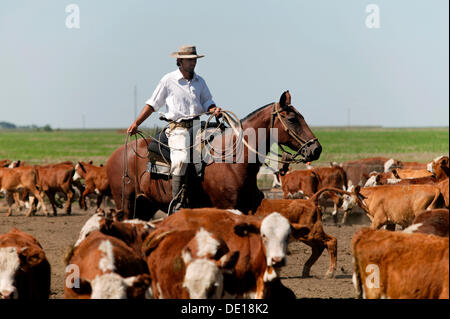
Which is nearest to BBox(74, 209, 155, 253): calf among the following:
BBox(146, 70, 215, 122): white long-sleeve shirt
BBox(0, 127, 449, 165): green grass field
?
BBox(146, 70, 215, 122): white long-sleeve shirt

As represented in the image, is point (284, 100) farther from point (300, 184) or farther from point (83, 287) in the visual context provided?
point (300, 184)

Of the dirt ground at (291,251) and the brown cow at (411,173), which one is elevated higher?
the brown cow at (411,173)

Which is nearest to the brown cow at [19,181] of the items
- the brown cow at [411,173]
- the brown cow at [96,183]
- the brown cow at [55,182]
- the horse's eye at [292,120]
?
the brown cow at [55,182]

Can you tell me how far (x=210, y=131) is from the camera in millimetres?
10539

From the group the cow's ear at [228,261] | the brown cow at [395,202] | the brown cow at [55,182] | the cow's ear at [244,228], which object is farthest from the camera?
the brown cow at [55,182]

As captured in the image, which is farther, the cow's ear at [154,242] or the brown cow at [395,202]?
the brown cow at [395,202]

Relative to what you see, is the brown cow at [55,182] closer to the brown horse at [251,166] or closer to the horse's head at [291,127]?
the brown horse at [251,166]

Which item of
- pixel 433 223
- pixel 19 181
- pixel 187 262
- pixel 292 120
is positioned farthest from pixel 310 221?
pixel 19 181

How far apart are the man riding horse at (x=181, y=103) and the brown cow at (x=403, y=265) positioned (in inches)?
150

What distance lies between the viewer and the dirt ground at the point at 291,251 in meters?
10.8

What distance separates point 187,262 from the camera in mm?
6902

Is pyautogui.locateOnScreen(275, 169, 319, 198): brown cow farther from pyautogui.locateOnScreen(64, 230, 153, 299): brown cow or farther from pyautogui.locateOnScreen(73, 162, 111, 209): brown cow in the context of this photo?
pyautogui.locateOnScreen(64, 230, 153, 299): brown cow

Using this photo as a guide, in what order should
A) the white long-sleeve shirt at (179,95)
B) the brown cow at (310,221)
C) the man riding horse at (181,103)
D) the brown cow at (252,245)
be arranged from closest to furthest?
the brown cow at (252,245) → the man riding horse at (181,103) → the white long-sleeve shirt at (179,95) → the brown cow at (310,221)
